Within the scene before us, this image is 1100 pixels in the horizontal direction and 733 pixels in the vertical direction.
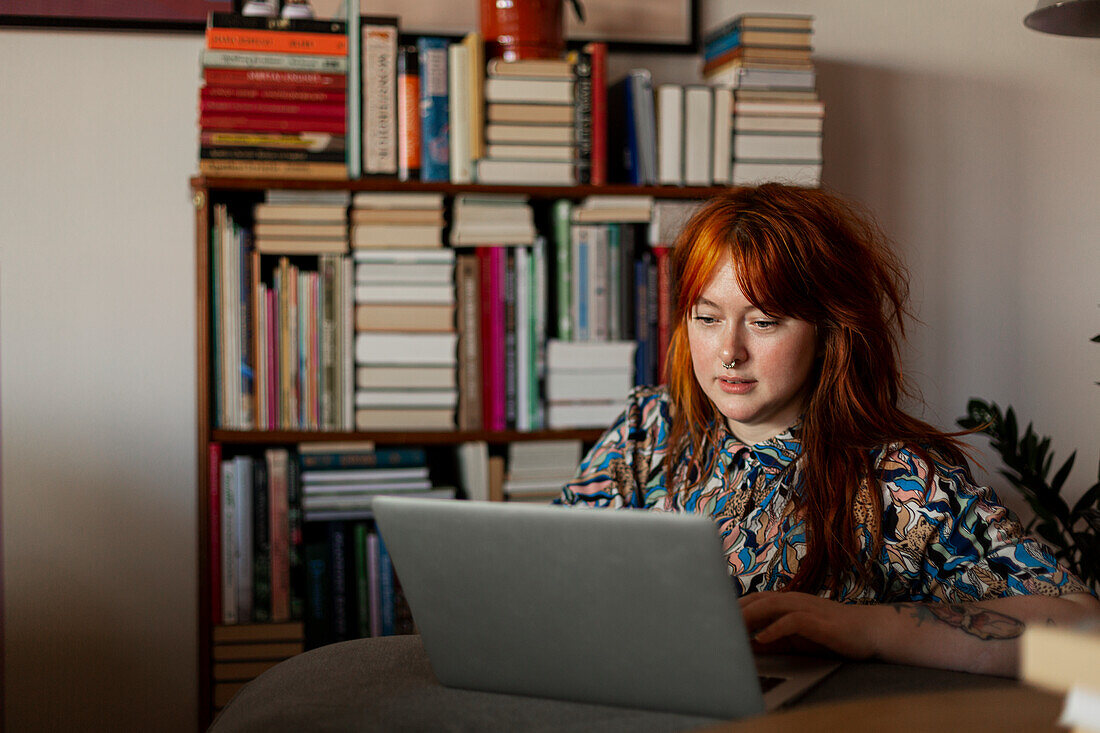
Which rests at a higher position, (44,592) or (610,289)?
(610,289)

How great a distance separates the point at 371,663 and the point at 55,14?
5.78 feet

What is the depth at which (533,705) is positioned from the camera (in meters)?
0.83

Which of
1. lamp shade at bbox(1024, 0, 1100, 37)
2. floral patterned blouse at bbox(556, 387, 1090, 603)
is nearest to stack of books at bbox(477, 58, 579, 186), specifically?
floral patterned blouse at bbox(556, 387, 1090, 603)

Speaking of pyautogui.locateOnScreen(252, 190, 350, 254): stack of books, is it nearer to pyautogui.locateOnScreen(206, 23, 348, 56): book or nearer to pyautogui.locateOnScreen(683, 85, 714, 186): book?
pyautogui.locateOnScreen(206, 23, 348, 56): book

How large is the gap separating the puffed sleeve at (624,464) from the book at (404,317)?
0.59m

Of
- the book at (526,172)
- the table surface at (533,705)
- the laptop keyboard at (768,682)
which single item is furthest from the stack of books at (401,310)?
the laptop keyboard at (768,682)

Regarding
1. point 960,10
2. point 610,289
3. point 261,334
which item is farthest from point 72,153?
point 960,10

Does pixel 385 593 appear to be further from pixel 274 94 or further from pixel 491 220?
pixel 274 94

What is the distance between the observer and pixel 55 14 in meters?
2.13

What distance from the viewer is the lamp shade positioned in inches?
80.8

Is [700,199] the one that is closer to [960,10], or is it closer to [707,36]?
[707,36]

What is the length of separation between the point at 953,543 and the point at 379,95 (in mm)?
1341

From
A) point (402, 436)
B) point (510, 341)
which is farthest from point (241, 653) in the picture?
point (510, 341)

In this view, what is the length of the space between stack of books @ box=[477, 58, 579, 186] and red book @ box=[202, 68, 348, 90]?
0.96 ft
